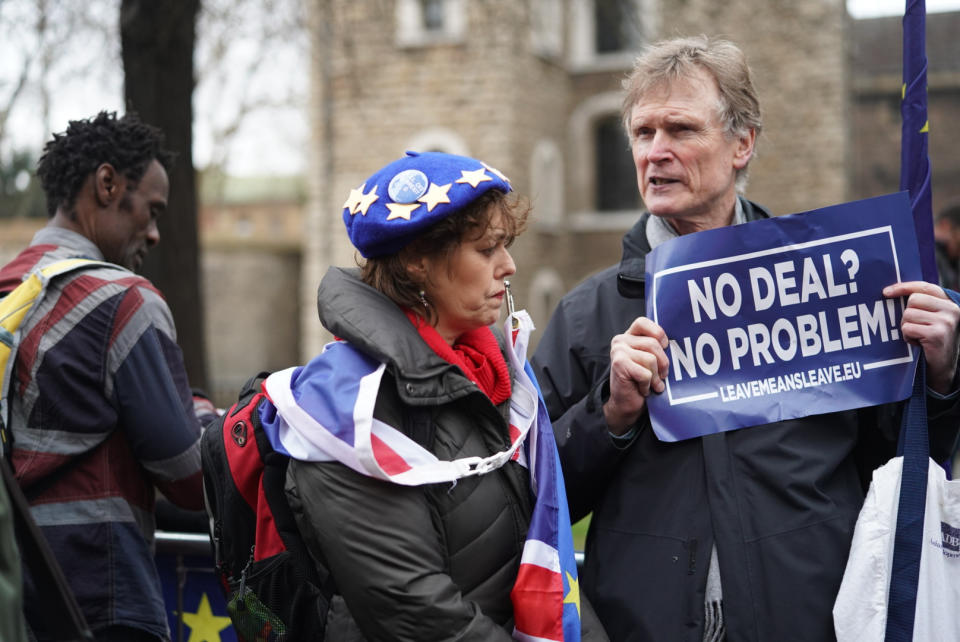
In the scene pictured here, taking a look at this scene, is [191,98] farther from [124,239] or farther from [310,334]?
[310,334]

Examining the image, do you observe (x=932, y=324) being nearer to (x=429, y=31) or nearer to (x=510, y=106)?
(x=510, y=106)

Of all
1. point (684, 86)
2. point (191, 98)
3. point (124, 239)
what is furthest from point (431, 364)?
point (191, 98)

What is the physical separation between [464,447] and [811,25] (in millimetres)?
19484

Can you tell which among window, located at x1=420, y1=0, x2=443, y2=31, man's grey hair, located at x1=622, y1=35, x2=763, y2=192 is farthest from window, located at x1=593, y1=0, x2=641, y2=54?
man's grey hair, located at x1=622, y1=35, x2=763, y2=192

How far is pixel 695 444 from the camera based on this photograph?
90.5 inches

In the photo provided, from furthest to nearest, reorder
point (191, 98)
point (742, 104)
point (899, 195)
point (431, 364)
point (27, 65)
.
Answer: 1. point (27, 65)
2. point (191, 98)
3. point (742, 104)
4. point (899, 195)
5. point (431, 364)

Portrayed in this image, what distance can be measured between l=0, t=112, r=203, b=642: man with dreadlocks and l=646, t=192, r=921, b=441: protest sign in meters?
1.28

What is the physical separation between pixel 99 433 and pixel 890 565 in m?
1.91

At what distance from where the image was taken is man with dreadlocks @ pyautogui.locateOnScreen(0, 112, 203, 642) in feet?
8.46

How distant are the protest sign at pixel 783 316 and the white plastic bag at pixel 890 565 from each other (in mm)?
213

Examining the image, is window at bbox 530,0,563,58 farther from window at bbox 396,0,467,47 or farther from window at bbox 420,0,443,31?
window at bbox 420,0,443,31

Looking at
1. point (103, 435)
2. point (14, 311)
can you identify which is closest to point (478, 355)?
point (103, 435)

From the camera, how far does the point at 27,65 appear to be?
791 cm

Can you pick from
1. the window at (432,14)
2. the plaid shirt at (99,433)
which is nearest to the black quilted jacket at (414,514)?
the plaid shirt at (99,433)
